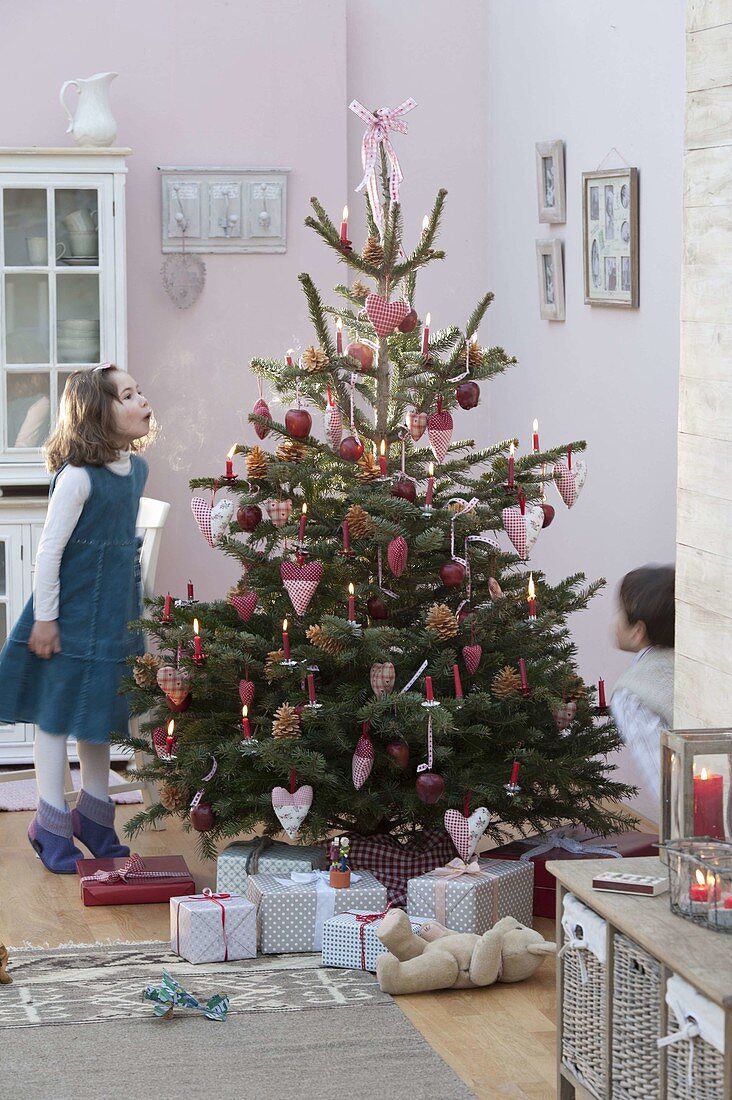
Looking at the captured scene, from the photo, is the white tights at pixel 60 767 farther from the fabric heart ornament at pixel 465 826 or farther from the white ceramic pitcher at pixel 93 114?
the white ceramic pitcher at pixel 93 114

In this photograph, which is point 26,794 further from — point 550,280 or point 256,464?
point 550,280

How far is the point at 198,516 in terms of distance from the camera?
349 centimetres

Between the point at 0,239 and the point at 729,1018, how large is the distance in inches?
144

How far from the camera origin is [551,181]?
4773 millimetres

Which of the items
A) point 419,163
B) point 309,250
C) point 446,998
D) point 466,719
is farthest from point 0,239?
point 446,998

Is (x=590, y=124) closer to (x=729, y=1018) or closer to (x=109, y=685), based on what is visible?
(x=109, y=685)

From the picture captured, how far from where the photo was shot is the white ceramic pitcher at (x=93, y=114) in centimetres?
481

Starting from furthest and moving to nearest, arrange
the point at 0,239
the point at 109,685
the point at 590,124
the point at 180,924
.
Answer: the point at 0,239, the point at 590,124, the point at 109,685, the point at 180,924

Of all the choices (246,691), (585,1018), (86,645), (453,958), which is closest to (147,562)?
(86,645)

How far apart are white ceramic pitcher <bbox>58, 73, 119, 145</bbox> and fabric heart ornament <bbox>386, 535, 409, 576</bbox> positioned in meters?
2.17

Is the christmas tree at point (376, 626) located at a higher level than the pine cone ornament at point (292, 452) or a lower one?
lower

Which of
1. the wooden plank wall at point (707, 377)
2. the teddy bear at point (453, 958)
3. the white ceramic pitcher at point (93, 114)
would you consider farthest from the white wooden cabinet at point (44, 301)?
the wooden plank wall at point (707, 377)

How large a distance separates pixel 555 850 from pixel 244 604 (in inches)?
35.7

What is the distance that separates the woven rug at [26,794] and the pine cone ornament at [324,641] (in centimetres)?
133
